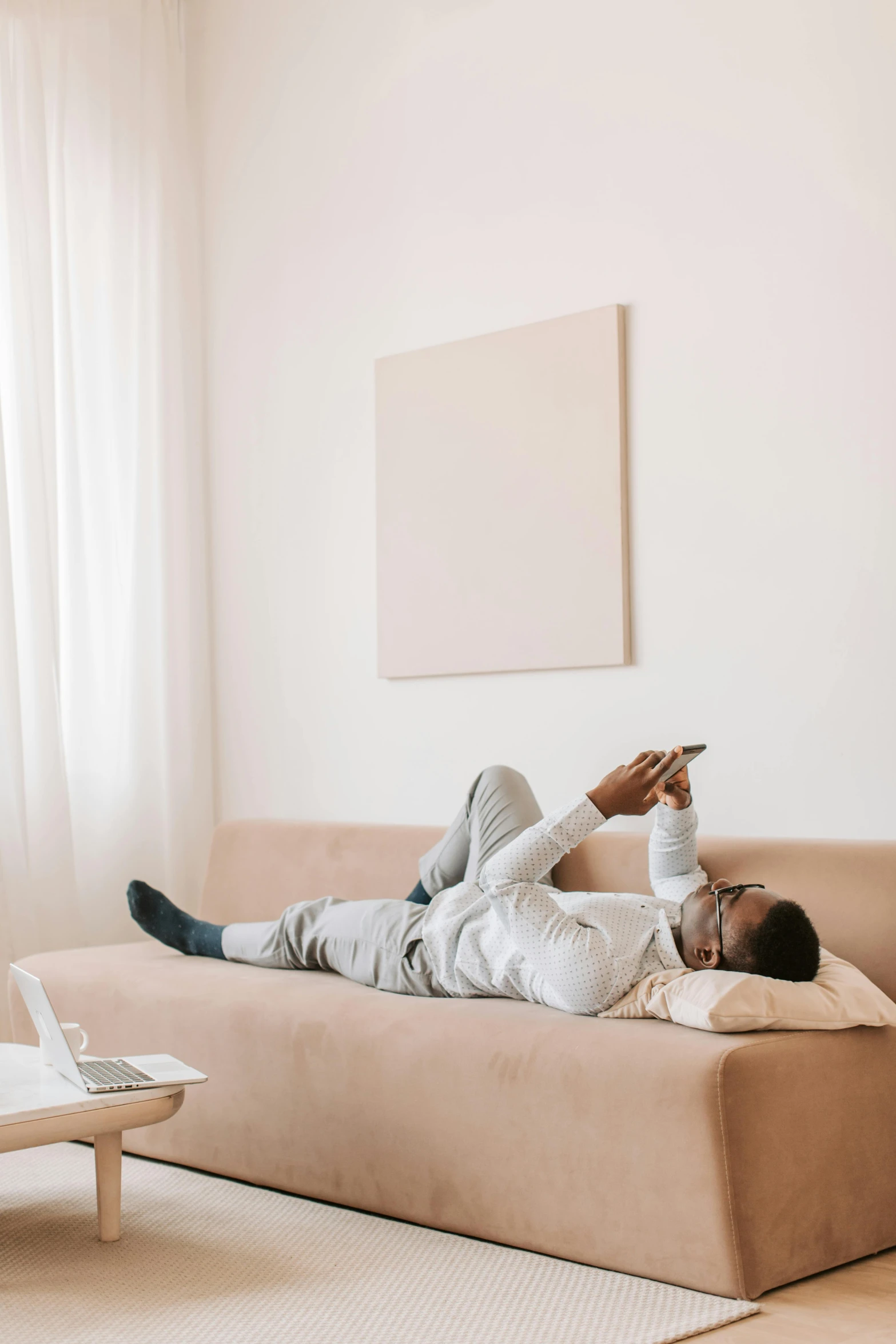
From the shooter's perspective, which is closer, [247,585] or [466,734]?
[466,734]

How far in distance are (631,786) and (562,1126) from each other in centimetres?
64

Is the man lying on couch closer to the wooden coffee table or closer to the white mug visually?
the white mug

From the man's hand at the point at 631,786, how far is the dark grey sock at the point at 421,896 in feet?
2.36

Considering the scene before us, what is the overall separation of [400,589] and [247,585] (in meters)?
0.75

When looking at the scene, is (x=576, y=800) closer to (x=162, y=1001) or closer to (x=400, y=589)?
(x=162, y=1001)

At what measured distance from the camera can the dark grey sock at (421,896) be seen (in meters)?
3.05

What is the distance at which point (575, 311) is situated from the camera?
3.41 m

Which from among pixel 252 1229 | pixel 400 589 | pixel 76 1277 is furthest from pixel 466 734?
pixel 76 1277

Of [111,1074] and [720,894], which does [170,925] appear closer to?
[111,1074]

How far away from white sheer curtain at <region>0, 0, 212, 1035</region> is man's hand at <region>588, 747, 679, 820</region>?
200 cm

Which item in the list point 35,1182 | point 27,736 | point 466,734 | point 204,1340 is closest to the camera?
point 204,1340

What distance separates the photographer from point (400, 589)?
12.3 feet

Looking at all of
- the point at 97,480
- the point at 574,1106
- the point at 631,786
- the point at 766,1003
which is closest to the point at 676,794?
the point at 631,786

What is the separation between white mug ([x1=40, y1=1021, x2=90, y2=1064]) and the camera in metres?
2.41
